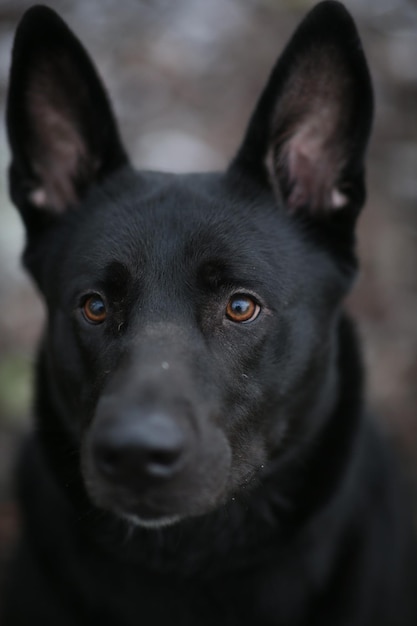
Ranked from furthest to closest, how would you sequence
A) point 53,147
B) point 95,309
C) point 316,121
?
point 53,147 → point 316,121 → point 95,309

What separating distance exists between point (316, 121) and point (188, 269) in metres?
0.72

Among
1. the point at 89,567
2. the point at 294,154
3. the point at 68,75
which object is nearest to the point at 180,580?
the point at 89,567

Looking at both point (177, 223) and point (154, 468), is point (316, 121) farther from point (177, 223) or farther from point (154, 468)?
point (154, 468)

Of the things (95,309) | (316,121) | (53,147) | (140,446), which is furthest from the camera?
(53,147)

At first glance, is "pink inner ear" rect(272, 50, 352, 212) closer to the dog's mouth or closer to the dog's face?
the dog's face

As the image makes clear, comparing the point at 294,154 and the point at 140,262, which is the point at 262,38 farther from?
the point at 140,262

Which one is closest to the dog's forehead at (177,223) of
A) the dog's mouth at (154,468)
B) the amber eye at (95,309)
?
the amber eye at (95,309)

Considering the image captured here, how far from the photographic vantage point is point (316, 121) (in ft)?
8.18

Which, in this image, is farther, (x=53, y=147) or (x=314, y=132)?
(x=53, y=147)

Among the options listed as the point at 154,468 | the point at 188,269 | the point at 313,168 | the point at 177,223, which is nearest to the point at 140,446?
the point at 154,468

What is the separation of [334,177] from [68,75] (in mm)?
941

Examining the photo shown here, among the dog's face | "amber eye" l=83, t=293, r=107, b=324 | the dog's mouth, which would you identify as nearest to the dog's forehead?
the dog's face

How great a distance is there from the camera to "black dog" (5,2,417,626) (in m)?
2.16

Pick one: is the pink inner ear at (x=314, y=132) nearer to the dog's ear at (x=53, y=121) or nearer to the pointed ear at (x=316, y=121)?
the pointed ear at (x=316, y=121)
